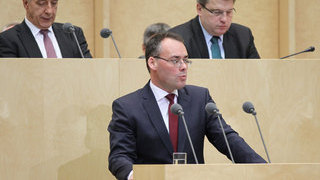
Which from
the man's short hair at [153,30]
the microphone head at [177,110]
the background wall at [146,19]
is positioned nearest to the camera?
the microphone head at [177,110]

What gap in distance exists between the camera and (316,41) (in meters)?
6.62

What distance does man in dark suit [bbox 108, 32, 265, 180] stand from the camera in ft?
12.1

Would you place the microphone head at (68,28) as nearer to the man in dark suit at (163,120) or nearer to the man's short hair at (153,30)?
the man in dark suit at (163,120)

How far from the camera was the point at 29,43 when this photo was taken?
4.49 meters

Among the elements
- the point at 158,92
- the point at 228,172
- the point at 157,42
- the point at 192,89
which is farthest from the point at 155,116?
the point at 228,172

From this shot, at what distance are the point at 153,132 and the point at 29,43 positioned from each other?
3.99 ft

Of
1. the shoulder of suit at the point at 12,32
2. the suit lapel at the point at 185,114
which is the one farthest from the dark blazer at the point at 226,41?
the shoulder of suit at the point at 12,32

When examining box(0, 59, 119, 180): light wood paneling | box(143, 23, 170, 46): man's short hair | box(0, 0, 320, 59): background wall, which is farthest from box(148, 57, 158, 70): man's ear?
box(0, 0, 320, 59): background wall

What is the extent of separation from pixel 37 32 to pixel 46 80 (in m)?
0.54

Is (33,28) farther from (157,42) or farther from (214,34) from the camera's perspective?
(214,34)

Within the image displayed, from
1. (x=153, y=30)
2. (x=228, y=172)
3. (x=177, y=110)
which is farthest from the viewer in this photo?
(x=153, y=30)

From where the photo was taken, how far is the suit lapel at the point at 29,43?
14.6 feet

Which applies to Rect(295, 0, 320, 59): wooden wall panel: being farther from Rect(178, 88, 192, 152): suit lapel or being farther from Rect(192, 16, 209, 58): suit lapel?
Answer: Rect(178, 88, 192, 152): suit lapel

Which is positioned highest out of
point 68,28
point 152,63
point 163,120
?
point 68,28
